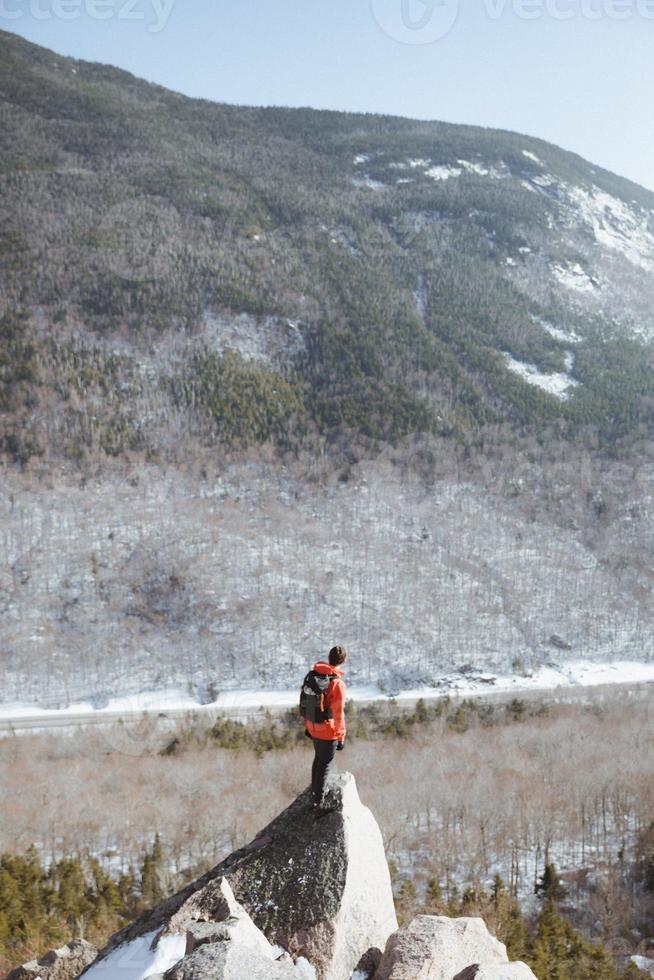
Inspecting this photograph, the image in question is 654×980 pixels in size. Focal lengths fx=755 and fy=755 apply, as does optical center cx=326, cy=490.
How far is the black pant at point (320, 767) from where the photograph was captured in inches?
532

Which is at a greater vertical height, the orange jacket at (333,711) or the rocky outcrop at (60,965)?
the orange jacket at (333,711)

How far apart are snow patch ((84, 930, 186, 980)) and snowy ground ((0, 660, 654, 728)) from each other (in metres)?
54.5

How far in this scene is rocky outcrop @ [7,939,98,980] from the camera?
13234 mm

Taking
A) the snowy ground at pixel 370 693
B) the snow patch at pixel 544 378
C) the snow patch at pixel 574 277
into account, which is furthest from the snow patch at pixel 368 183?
the snowy ground at pixel 370 693

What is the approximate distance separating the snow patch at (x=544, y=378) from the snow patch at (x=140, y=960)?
132579 millimetres

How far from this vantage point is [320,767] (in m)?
13.7

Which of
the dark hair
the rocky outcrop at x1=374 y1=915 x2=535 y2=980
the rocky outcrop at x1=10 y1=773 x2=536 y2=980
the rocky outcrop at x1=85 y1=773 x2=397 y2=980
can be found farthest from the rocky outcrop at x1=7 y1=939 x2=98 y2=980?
the dark hair

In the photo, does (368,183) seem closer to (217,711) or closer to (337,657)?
(217,711)

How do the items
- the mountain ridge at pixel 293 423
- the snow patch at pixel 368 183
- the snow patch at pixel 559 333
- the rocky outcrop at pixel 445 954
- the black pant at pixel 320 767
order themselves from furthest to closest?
the snow patch at pixel 368 183 < the snow patch at pixel 559 333 < the mountain ridge at pixel 293 423 < the black pant at pixel 320 767 < the rocky outcrop at pixel 445 954

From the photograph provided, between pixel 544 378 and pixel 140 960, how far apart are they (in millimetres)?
137978

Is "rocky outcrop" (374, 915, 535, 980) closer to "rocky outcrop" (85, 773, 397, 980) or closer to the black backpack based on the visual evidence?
"rocky outcrop" (85, 773, 397, 980)

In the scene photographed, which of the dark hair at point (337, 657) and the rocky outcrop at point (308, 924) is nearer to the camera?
the rocky outcrop at point (308, 924)

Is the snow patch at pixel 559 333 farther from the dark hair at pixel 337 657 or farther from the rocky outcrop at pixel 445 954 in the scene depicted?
the rocky outcrop at pixel 445 954

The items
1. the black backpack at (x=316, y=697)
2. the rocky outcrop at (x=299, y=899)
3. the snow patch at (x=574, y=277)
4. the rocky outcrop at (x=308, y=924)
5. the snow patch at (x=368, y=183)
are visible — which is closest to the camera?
the rocky outcrop at (x=308, y=924)
